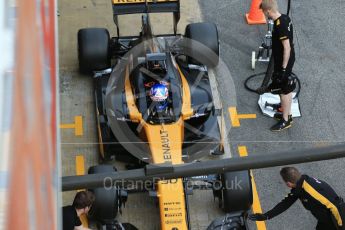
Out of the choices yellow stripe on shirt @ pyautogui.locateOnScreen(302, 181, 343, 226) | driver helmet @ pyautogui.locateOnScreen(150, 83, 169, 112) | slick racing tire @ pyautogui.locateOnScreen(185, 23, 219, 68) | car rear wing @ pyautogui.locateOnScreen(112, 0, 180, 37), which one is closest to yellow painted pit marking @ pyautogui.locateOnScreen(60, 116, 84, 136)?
car rear wing @ pyautogui.locateOnScreen(112, 0, 180, 37)

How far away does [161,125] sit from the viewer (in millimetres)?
7031

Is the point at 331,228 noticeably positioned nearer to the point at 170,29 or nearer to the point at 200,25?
the point at 200,25

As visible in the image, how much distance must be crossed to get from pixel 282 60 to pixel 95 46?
2335mm

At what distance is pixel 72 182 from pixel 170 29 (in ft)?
21.5

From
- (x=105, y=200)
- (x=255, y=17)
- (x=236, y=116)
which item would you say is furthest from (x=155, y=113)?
(x=255, y=17)

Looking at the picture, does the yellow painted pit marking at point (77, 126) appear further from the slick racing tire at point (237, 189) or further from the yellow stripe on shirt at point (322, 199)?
the yellow stripe on shirt at point (322, 199)

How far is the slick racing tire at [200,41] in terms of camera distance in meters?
8.61

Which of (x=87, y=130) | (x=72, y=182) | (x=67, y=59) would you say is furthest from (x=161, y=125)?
(x=72, y=182)

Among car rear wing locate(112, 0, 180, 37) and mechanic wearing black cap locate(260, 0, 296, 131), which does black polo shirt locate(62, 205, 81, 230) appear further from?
mechanic wearing black cap locate(260, 0, 296, 131)

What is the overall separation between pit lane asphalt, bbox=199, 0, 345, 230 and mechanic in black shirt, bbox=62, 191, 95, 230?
2.17 metres

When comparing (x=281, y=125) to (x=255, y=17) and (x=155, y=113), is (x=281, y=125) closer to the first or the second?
(x=155, y=113)

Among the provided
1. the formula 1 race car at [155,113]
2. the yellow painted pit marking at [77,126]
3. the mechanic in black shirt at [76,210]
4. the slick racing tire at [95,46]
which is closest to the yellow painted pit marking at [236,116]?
the formula 1 race car at [155,113]

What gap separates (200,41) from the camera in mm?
8625

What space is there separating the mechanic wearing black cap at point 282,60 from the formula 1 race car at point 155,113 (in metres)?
0.91
